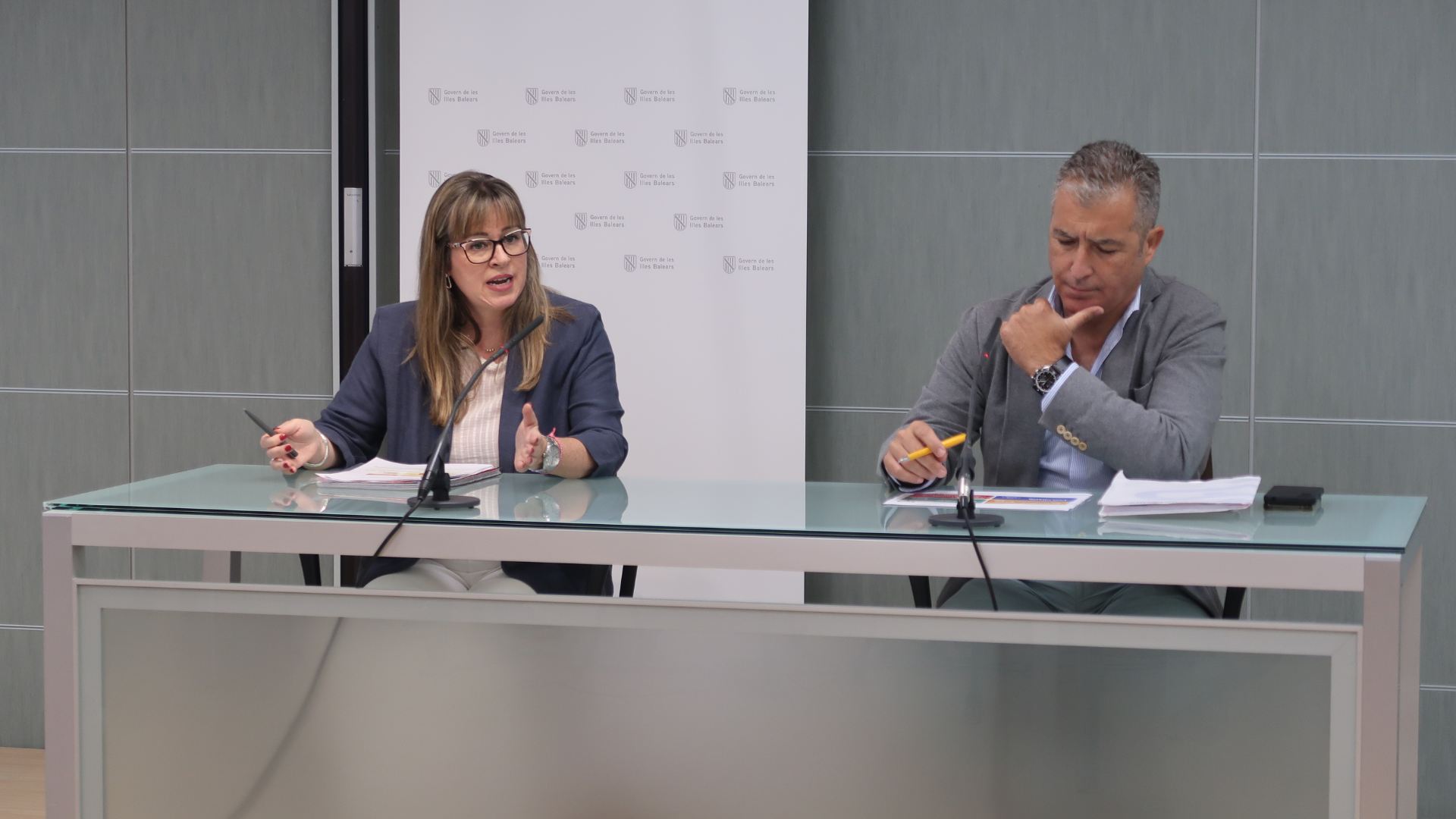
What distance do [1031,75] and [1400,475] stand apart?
147cm

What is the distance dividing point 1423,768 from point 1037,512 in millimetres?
2207

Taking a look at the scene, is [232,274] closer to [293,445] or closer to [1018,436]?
[293,445]

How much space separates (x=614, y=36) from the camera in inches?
118

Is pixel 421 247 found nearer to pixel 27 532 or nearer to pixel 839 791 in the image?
pixel 839 791

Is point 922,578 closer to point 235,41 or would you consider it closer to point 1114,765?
point 1114,765

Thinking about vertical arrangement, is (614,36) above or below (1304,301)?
above

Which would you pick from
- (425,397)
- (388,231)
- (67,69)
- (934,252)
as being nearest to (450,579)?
(425,397)

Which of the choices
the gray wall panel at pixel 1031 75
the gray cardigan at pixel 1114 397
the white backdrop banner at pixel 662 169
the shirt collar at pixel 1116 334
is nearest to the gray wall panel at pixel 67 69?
the white backdrop banner at pixel 662 169

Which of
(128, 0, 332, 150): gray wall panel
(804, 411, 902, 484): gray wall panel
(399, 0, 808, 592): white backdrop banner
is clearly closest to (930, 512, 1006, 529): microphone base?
(399, 0, 808, 592): white backdrop banner

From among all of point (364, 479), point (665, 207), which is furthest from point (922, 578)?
point (665, 207)

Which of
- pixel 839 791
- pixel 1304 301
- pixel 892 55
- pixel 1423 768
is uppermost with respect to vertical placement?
pixel 892 55

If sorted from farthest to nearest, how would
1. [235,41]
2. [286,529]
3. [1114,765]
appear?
[235,41], [286,529], [1114,765]

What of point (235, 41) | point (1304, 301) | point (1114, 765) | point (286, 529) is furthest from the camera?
point (235, 41)

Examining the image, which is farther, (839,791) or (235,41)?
(235,41)
